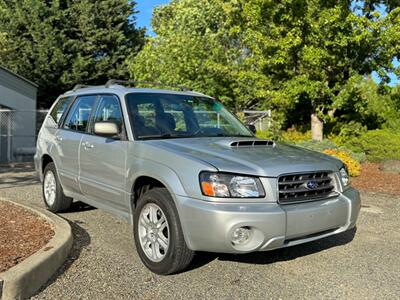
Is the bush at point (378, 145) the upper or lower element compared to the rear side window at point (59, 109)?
lower

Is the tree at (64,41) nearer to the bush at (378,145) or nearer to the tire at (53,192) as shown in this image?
the bush at (378,145)

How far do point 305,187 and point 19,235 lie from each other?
3.11 meters

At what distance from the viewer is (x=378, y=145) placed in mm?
13727

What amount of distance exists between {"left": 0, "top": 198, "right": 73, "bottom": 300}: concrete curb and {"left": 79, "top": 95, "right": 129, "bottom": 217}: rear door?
0.60m

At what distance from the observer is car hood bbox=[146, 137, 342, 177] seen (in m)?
4.01

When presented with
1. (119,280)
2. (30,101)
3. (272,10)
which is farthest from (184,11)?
(119,280)

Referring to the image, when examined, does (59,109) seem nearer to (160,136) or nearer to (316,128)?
(160,136)

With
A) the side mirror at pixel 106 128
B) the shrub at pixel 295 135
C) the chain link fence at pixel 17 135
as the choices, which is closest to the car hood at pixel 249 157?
the side mirror at pixel 106 128

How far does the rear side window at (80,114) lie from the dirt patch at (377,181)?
21.5 ft

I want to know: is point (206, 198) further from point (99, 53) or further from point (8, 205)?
point (99, 53)

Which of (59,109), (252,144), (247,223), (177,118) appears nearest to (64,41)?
(59,109)

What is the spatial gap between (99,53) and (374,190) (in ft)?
73.1

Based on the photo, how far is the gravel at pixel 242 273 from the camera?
397cm

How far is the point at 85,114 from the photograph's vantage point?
238 inches
